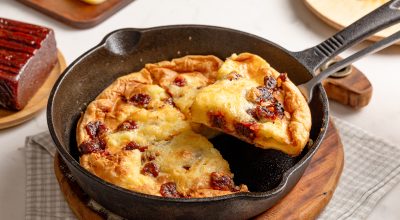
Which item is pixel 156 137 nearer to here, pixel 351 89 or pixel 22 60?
pixel 22 60

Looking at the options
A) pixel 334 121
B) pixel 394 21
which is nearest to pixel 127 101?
pixel 334 121

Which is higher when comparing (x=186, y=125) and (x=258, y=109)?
(x=258, y=109)

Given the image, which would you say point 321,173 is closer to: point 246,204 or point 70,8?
point 246,204

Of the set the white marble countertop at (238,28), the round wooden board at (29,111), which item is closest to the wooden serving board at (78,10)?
the white marble countertop at (238,28)

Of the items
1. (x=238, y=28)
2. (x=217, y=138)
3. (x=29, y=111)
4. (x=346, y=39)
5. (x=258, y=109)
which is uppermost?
(x=346, y=39)

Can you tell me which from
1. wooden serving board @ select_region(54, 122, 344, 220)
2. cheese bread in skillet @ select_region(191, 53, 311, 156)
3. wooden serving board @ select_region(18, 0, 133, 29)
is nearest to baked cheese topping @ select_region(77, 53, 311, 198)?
cheese bread in skillet @ select_region(191, 53, 311, 156)

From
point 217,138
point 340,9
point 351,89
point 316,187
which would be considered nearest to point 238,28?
point 340,9

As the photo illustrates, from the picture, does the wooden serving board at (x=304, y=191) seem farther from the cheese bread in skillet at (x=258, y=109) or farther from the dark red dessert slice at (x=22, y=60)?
the dark red dessert slice at (x=22, y=60)
